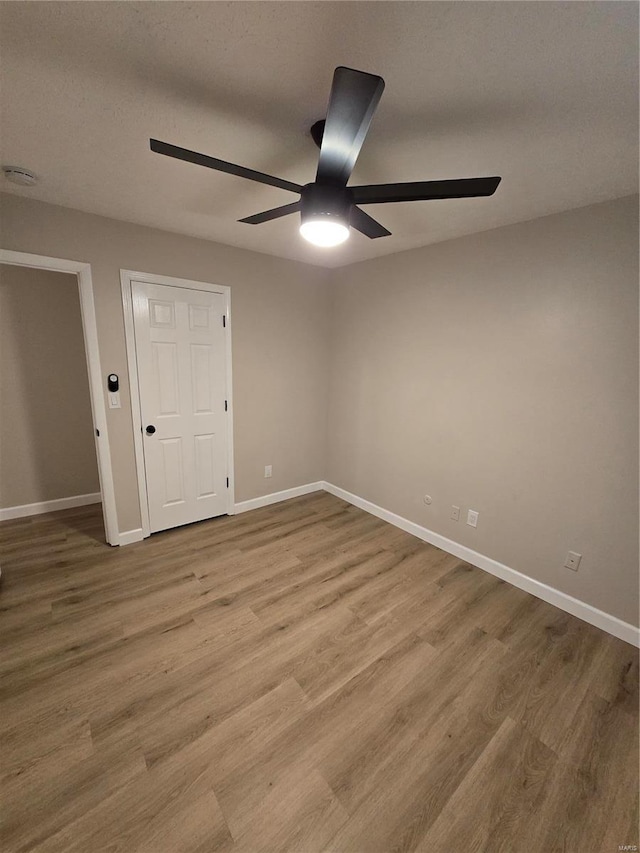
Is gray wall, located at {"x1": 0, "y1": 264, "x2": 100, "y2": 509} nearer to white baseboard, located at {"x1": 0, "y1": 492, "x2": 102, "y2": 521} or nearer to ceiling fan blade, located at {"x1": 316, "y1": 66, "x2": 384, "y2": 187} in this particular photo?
white baseboard, located at {"x1": 0, "y1": 492, "x2": 102, "y2": 521}

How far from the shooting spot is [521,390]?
2295 millimetres

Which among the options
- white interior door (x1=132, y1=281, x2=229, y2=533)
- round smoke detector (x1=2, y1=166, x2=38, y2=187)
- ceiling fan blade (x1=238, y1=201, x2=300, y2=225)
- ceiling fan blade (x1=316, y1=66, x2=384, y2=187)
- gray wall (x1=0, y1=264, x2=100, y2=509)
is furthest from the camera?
gray wall (x1=0, y1=264, x2=100, y2=509)

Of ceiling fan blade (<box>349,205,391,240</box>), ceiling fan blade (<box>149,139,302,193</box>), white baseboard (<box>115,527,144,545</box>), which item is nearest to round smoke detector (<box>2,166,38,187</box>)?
ceiling fan blade (<box>149,139,302,193</box>)

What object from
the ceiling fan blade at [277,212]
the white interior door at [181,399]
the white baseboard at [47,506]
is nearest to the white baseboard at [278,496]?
the white interior door at [181,399]

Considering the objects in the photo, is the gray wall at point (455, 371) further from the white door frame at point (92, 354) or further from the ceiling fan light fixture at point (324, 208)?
the ceiling fan light fixture at point (324, 208)

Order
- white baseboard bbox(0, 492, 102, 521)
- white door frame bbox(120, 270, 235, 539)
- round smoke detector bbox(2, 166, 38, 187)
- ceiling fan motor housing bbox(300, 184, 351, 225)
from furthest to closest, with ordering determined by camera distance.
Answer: white baseboard bbox(0, 492, 102, 521), white door frame bbox(120, 270, 235, 539), round smoke detector bbox(2, 166, 38, 187), ceiling fan motor housing bbox(300, 184, 351, 225)

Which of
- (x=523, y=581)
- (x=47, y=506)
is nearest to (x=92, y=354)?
(x=47, y=506)

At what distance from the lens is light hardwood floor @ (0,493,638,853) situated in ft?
3.83

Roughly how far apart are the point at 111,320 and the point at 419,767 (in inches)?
122

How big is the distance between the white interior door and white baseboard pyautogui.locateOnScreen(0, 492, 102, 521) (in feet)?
3.92

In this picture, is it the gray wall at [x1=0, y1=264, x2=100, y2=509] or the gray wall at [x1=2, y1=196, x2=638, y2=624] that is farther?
the gray wall at [x1=0, y1=264, x2=100, y2=509]

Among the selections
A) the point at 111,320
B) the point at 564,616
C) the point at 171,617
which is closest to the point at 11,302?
the point at 111,320

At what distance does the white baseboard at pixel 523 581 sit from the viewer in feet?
6.59

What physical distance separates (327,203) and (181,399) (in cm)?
212
